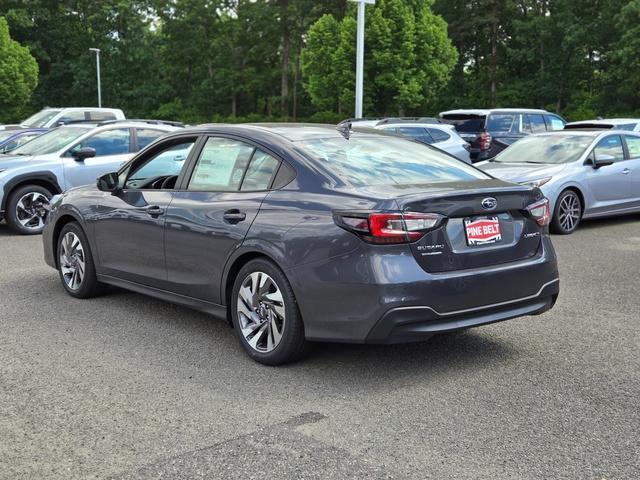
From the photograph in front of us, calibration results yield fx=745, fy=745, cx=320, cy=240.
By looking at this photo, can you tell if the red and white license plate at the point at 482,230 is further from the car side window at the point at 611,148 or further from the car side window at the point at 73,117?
the car side window at the point at 73,117

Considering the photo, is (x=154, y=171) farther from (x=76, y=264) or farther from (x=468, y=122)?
(x=468, y=122)

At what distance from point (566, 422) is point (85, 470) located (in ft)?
7.87

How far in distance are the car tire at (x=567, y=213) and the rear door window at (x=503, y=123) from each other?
23.1 feet

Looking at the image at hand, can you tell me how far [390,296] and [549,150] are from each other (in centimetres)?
826

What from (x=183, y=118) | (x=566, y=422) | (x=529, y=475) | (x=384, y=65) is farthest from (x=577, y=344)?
(x=183, y=118)

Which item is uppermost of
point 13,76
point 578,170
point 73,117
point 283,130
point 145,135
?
point 13,76

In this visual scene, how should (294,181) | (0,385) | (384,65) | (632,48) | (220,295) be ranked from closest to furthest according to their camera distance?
1. (0,385)
2. (294,181)
3. (220,295)
4. (632,48)
5. (384,65)

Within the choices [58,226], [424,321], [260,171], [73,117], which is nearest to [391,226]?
[424,321]

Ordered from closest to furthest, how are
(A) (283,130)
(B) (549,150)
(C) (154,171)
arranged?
(A) (283,130) → (C) (154,171) → (B) (549,150)

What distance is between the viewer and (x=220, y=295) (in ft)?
16.7

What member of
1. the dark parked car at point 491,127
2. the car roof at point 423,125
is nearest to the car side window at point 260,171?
the car roof at point 423,125

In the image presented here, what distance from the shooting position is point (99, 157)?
11.8 meters

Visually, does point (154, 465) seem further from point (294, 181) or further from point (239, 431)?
point (294, 181)

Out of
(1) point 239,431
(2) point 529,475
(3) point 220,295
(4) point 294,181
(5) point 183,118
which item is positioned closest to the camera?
(2) point 529,475
